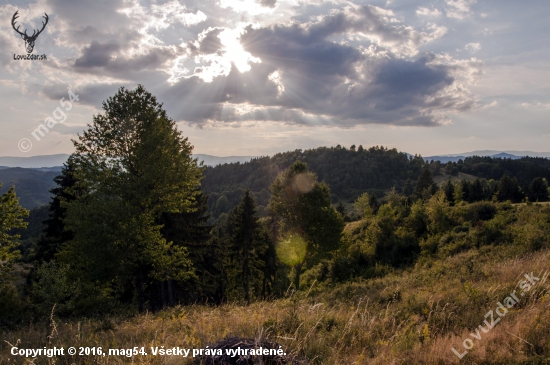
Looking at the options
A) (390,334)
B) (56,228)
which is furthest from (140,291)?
(390,334)

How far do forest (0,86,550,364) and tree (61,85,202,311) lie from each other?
6 centimetres

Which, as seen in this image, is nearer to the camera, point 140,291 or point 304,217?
point 140,291

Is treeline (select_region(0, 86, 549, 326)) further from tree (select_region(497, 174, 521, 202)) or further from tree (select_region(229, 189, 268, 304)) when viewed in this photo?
tree (select_region(497, 174, 521, 202))

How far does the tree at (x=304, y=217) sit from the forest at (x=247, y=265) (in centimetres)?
9

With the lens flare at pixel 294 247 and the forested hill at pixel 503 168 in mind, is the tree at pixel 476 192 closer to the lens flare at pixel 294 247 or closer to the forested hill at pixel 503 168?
the lens flare at pixel 294 247

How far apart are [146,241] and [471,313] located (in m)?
12.2

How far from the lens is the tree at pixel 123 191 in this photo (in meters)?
12.5

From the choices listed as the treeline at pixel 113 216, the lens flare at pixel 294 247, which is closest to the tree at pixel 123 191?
the treeline at pixel 113 216

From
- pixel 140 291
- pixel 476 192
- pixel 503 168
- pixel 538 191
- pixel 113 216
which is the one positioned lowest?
pixel 140 291

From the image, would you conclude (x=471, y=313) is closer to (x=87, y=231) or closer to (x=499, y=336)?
(x=499, y=336)

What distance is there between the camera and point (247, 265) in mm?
29516

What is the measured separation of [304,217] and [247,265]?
29.3ft

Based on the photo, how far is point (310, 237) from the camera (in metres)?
24.8

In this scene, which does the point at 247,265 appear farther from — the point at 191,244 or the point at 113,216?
the point at 113,216
